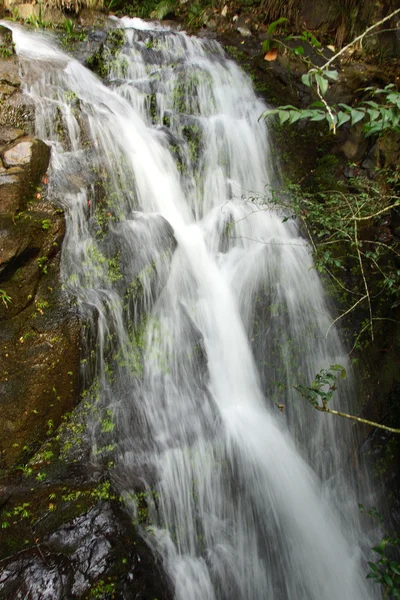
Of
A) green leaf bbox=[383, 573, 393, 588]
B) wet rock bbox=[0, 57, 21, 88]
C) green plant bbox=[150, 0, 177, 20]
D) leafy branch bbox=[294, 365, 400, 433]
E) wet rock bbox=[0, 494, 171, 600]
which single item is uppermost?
green plant bbox=[150, 0, 177, 20]

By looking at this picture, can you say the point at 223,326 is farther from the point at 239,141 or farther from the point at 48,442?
the point at 239,141

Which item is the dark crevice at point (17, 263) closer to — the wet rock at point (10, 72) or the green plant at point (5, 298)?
the green plant at point (5, 298)

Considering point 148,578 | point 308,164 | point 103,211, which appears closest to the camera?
point 148,578

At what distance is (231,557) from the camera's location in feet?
10.7

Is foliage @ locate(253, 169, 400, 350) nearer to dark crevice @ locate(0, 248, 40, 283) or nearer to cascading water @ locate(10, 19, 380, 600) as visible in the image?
cascading water @ locate(10, 19, 380, 600)

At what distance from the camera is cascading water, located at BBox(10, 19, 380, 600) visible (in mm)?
3340

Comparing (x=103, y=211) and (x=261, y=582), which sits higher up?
(x=103, y=211)

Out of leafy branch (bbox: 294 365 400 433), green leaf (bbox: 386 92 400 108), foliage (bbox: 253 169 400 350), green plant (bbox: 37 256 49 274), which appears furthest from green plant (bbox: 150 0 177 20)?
leafy branch (bbox: 294 365 400 433)

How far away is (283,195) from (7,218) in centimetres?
373

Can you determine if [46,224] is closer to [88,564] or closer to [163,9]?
[88,564]

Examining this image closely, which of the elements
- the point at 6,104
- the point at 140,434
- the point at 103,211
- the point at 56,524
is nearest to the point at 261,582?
the point at 140,434

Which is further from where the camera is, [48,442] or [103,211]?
[103,211]

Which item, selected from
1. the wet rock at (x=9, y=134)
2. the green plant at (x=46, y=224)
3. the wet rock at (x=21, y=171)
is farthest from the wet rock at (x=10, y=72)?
the green plant at (x=46, y=224)

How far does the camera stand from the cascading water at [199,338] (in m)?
3.34
